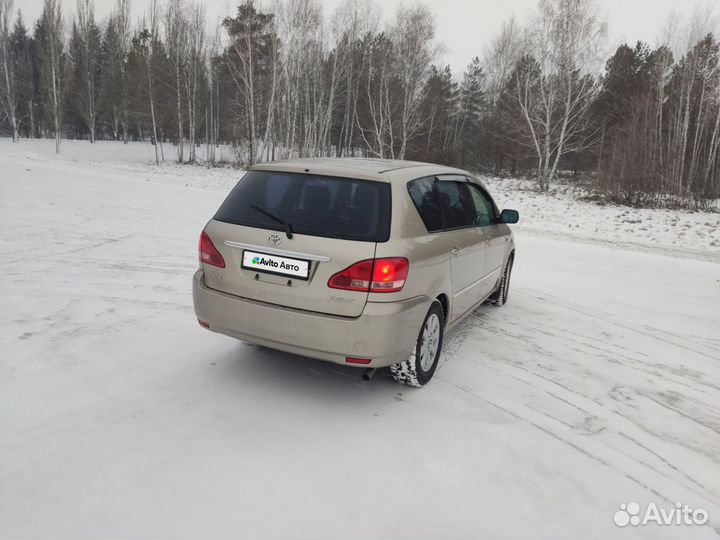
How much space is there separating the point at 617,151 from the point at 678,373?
1808cm

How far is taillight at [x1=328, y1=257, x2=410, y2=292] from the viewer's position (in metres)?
2.99

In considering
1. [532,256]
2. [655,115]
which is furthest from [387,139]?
[532,256]

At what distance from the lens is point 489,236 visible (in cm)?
489

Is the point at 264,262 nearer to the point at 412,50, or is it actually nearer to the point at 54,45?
the point at 412,50

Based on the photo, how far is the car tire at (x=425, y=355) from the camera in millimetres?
3471

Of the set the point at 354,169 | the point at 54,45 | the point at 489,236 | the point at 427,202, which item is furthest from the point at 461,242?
the point at 54,45

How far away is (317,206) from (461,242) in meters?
1.45

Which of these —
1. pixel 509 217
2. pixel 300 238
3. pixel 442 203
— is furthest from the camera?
pixel 509 217

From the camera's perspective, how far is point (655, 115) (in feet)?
75.1

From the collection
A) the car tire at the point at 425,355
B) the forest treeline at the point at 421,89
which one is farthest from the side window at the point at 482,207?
the forest treeline at the point at 421,89

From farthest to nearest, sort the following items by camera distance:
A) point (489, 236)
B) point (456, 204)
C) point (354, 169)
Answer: point (489, 236)
point (456, 204)
point (354, 169)

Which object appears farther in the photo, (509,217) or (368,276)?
(509,217)

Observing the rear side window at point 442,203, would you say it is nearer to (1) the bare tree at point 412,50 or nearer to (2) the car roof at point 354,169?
(2) the car roof at point 354,169

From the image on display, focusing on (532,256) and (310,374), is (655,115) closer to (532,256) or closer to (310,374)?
(532,256)
